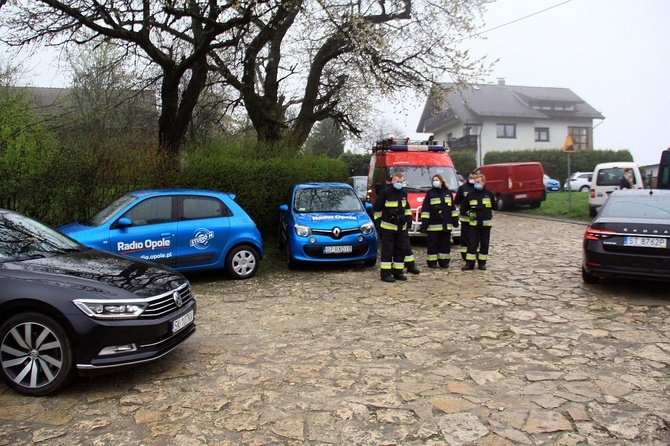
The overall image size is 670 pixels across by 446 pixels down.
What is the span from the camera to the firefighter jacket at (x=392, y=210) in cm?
891

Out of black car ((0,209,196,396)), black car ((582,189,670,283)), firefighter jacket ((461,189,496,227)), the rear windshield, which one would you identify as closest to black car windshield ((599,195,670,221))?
black car ((582,189,670,283))

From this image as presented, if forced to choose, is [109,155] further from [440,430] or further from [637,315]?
[637,315]

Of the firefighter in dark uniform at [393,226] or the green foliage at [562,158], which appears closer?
the firefighter in dark uniform at [393,226]

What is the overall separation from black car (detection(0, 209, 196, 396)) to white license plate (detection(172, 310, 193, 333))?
55 millimetres

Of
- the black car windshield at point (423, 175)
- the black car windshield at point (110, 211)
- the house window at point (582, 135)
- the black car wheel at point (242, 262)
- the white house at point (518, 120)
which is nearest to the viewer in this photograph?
the black car windshield at point (110, 211)

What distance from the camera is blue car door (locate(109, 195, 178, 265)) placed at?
308 inches

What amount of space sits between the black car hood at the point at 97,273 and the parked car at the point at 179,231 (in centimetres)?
268

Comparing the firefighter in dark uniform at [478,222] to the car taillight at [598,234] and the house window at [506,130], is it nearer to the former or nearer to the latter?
the car taillight at [598,234]

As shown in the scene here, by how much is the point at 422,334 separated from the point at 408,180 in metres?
7.62

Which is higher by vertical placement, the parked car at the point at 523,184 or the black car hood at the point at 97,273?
the parked car at the point at 523,184

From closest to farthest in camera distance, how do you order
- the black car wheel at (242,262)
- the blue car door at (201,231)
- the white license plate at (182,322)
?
1. the white license plate at (182,322)
2. the blue car door at (201,231)
3. the black car wheel at (242,262)

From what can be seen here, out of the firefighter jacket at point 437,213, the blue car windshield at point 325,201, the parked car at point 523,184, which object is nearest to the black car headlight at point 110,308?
the blue car windshield at point 325,201

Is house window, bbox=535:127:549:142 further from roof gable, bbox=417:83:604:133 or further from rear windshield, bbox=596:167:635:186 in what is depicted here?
Result: rear windshield, bbox=596:167:635:186

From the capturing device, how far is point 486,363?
4.93m
